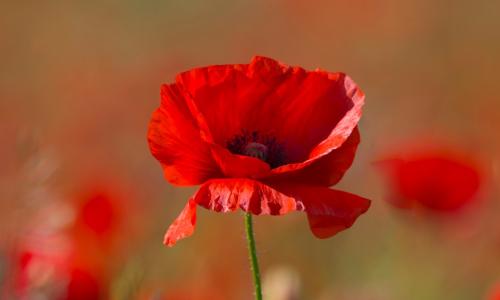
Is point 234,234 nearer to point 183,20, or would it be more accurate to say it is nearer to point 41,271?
point 41,271

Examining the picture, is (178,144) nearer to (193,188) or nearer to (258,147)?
(258,147)

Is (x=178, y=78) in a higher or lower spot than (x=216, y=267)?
higher

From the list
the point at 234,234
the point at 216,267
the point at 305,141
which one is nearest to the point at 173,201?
the point at 234,234

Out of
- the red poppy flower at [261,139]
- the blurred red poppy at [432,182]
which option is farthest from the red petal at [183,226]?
the blurred red poppy at [432,182]

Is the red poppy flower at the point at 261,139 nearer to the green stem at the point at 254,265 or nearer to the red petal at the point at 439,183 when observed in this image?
the green stem at the point at 254,265

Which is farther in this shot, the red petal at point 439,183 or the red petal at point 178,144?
the red petal at point 439,183
